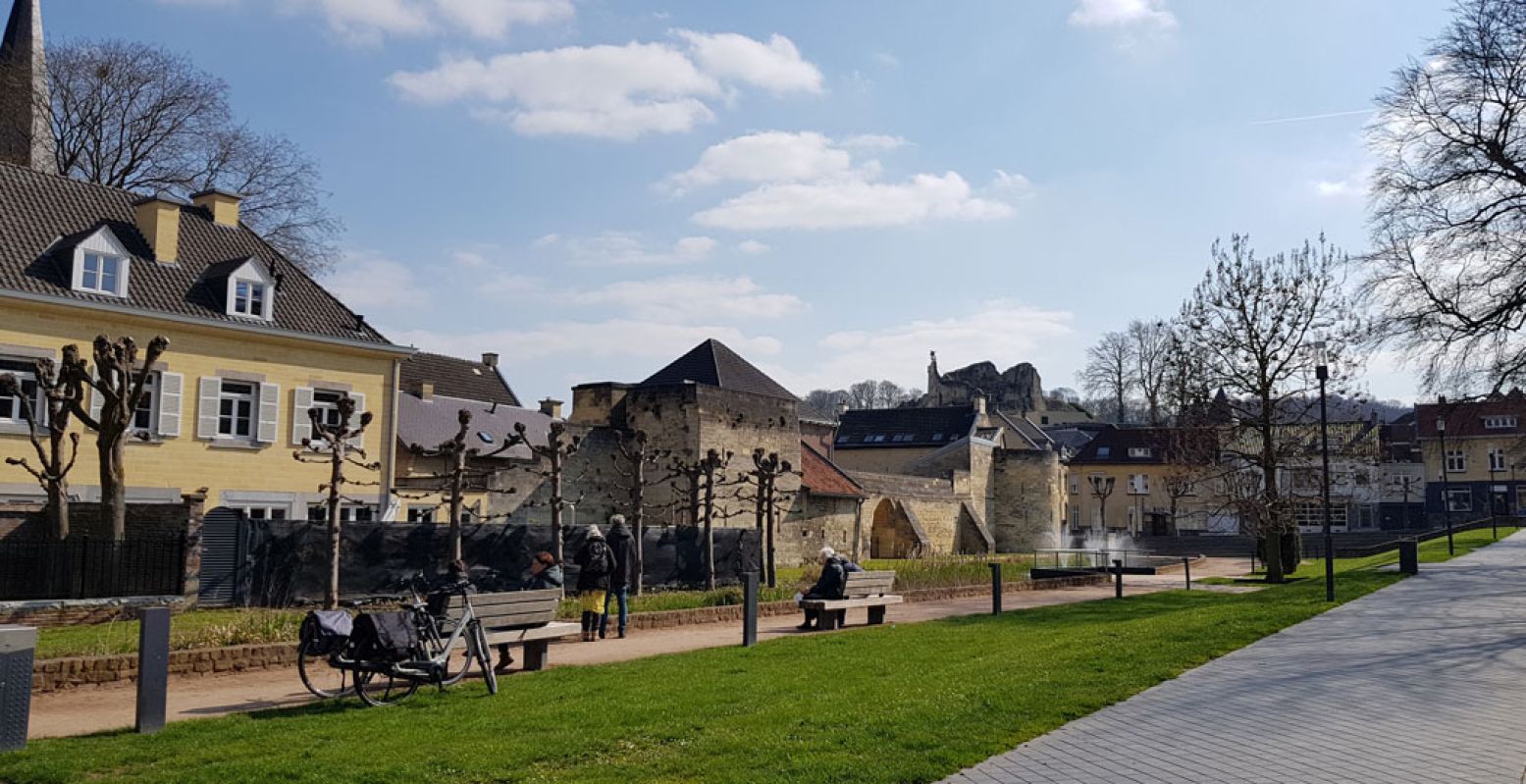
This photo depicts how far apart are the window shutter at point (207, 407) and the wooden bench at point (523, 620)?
49.0 feet

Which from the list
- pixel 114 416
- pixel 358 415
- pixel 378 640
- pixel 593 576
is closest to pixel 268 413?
pixel 358 415

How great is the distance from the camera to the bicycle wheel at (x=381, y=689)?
8875 millimetres

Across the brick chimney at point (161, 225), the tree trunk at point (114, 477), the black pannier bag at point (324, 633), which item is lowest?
the black pannier bag at point (324, 633)

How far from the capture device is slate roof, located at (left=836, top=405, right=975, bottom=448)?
5863cm

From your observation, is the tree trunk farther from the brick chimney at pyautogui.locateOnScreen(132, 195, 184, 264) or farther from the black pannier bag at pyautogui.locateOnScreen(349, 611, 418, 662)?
the black pannier bag at pyautogui.locateOnScreen(349, 611, 418, 662)

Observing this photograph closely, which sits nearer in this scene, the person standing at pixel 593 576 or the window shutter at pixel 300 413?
the person standing at pixel 593 576

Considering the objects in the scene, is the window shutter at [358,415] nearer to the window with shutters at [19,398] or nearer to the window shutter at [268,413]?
the window shutter at [268,413]

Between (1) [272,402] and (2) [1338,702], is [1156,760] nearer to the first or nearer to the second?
(2) [1338,702]

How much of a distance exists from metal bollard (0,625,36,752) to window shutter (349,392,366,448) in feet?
61.6

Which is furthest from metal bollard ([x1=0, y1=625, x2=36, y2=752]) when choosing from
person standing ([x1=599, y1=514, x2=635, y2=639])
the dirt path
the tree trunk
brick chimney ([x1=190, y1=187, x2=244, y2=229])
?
brick chimney ([x1=190, y1=187, x2=244, y2=229])

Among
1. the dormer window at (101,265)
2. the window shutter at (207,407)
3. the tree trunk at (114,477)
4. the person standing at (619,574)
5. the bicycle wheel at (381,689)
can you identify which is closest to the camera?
the bicycle wheel at (381,689)

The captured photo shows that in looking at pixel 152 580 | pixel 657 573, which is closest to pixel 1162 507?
Result: pixel 657 573

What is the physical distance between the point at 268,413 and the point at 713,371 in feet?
54.6

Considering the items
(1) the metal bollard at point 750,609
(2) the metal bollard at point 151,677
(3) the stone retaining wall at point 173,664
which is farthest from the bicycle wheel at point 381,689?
(1) the metal bollard at point 750,609
